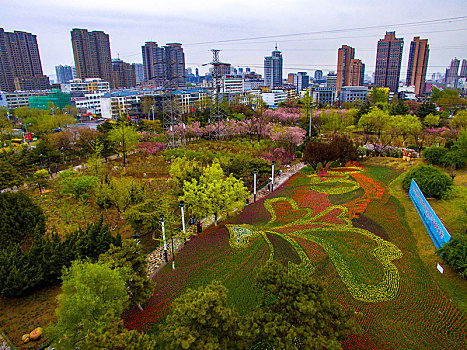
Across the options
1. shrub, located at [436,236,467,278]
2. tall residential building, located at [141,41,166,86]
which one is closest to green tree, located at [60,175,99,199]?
shrub, located at [436,236,467,278]

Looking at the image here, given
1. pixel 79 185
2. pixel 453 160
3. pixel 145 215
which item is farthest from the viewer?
pixel 453 160

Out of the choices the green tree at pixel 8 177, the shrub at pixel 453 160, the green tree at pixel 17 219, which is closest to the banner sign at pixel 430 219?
the shrub at pixel 453 160

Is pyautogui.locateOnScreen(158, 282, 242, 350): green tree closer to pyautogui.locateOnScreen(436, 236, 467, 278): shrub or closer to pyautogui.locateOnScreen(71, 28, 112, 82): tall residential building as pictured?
pyautogui.locateOnScreen(436, 236, 467, 278): shrub

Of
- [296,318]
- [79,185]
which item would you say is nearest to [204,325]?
[296,318]

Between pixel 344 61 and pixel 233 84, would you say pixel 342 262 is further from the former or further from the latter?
pixel 344 61

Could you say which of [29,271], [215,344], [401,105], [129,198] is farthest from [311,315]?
[401,105]

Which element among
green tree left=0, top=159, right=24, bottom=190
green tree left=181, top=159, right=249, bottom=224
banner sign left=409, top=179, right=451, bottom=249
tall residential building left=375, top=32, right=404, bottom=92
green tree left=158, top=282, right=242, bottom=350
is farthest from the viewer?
tall residential building left=375, top=32, right=404, bottom=92
